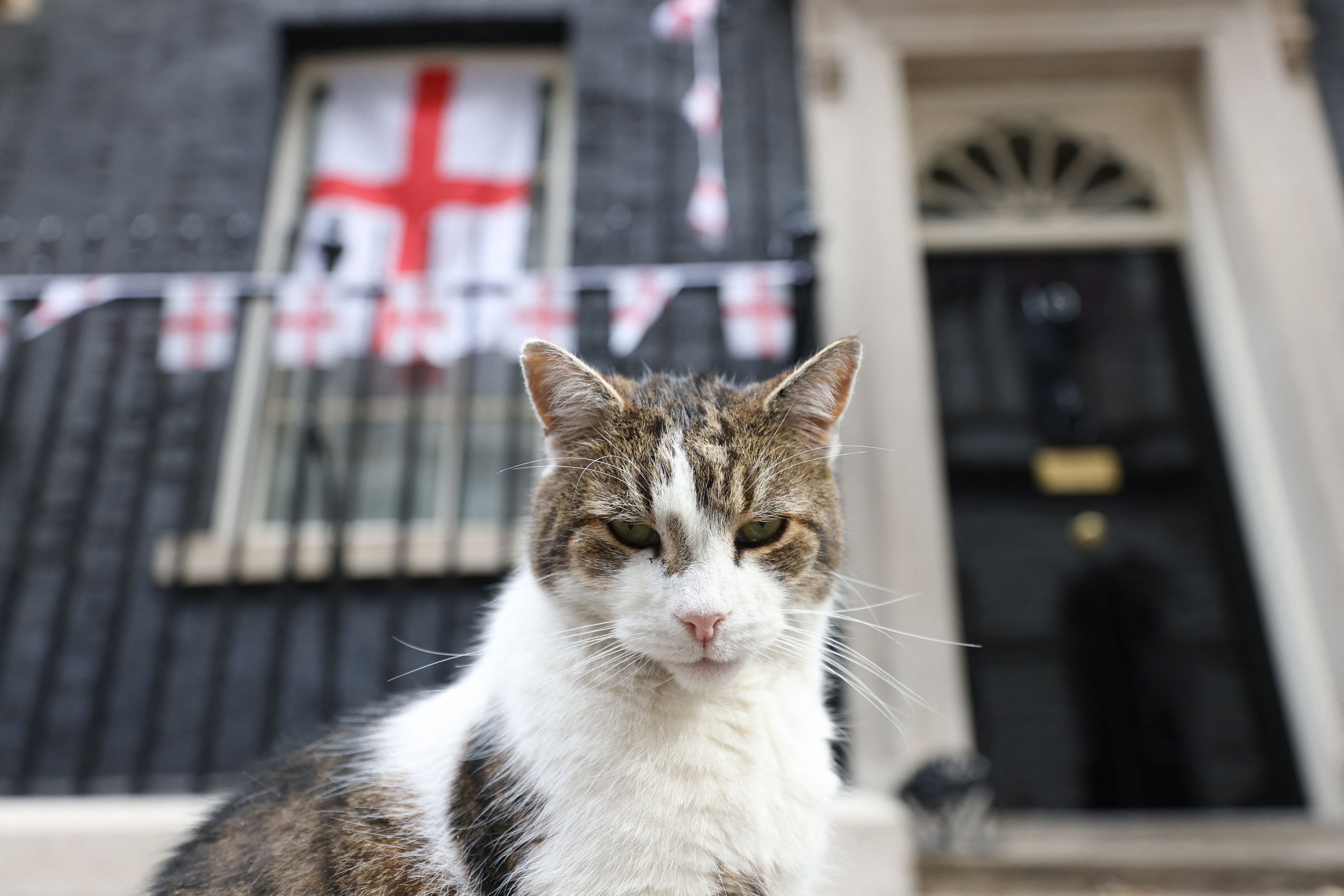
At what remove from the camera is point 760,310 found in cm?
330

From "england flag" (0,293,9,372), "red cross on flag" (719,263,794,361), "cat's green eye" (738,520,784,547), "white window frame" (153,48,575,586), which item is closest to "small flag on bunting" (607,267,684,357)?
"red cross on flag" (719,263,794,361)

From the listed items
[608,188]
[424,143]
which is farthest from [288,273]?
[608,188]

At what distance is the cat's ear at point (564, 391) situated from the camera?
4.33ft

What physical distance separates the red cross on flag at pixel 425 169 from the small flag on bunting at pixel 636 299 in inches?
41.3

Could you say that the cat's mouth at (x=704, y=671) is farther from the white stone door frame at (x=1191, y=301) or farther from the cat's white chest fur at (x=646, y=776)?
the white stone door frame at (x=1191, y=301)

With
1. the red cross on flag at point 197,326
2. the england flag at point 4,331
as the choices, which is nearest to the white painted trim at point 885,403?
the red cross on flag at point 197,326

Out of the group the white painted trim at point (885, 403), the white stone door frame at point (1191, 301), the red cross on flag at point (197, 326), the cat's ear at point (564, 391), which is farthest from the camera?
the red cross on flag at point (197, 326)

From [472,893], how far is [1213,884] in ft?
7.78

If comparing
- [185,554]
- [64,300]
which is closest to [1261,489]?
[185,554]

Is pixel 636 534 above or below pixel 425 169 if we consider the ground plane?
below

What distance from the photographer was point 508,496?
3.49 metres

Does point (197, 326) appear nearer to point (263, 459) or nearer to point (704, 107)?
point (263, 459)

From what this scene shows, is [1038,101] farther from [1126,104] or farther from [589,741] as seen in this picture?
[589,741]

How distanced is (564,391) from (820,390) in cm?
43
